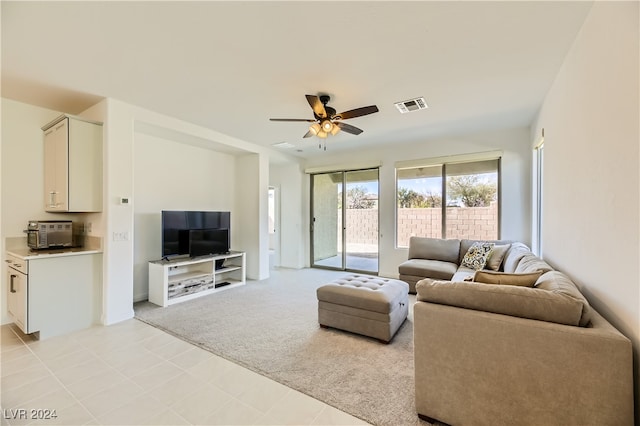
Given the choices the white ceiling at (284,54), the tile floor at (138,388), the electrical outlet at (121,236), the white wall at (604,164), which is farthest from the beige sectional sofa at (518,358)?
the electrical outlet at (121,236)

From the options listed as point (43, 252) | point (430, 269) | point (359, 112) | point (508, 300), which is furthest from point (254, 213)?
point (508, 300)

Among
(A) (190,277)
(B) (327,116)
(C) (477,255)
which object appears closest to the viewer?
(B) (327,116)

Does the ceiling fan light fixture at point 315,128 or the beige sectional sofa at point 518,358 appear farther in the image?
the ceiling fan light fixture at point 315,128

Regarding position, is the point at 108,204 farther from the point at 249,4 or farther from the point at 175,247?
the point at 249,4

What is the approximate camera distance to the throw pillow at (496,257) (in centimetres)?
368

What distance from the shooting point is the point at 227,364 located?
233 centimetres

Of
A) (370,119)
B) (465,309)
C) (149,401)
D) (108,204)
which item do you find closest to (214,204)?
(108,204)

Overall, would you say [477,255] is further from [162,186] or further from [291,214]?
[162,186]

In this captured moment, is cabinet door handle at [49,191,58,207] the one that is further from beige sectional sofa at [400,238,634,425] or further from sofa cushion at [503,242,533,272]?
sofa cushion at [503,242,533,272]

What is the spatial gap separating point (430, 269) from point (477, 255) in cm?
72

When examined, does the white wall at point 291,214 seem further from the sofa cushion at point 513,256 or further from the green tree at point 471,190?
the sofa cushion at point 513,256

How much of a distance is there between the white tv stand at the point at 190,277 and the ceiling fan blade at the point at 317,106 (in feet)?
9.63

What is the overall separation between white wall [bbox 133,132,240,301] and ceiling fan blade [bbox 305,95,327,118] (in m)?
2.81

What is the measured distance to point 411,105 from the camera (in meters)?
3.37
